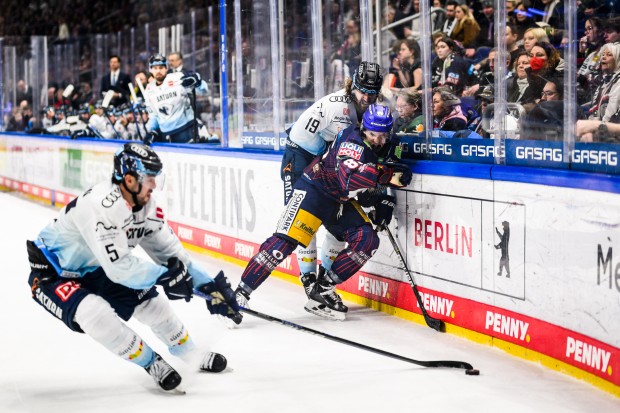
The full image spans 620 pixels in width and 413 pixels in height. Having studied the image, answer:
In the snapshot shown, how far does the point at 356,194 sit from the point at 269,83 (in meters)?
2.33

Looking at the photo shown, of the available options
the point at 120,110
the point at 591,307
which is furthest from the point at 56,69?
the point at 591,307

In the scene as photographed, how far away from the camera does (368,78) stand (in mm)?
6297

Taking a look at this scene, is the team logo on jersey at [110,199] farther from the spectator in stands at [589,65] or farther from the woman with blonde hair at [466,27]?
the woman with blonde hair at [466,27]

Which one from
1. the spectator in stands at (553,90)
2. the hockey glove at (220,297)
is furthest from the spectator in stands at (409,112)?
the hockey glove at (220,297)

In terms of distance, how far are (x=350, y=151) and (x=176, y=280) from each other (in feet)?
6.05

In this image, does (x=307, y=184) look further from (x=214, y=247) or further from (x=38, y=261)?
(x=214, y=247)

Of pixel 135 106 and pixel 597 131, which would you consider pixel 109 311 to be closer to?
pixel 597 131

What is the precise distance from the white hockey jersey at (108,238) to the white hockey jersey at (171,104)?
5765 mm

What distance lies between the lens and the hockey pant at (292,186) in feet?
22.1

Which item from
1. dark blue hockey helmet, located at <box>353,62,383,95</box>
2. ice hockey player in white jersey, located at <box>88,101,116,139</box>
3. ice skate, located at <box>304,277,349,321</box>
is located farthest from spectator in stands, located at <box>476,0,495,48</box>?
ice hockey player in white jersey, located at <box>88,101,116,139</box>

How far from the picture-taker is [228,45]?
9.00 m

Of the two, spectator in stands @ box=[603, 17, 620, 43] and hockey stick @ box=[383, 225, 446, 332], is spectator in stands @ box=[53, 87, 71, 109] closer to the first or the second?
hockey stick @ box=[383, 225, 446, 332]

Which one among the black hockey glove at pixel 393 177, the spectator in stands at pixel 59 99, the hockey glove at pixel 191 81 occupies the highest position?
the spectator in stands at pixel 59 99

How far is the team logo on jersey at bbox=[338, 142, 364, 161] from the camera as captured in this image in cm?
602
